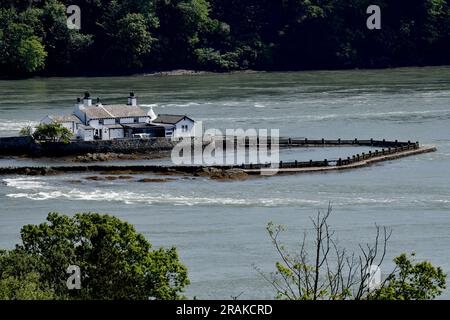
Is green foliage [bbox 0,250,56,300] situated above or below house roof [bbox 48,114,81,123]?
below

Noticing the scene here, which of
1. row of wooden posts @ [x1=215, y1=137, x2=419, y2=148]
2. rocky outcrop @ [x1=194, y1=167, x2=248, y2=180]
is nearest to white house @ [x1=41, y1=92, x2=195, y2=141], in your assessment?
row of wooden posts @ [x1=215, y1=137, x2=419, y2=148]

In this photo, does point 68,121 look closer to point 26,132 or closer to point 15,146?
point 26,132

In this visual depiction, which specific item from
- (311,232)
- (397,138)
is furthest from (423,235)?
(397,138)

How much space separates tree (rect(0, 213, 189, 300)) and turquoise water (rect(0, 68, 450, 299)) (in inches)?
210

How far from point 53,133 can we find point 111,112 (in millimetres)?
5382

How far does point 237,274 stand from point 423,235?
425 inches

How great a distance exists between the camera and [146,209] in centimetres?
5809

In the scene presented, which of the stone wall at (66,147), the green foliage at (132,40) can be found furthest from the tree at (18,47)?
the stone wall at (66,147)

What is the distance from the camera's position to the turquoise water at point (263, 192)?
47156 millimetres

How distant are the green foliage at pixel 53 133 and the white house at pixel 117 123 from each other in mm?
Result: 963

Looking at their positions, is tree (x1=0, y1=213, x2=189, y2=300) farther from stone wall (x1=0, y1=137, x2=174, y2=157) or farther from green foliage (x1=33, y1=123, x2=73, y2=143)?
green foliage (x1=33, y1=123, x2=73, y2=143)

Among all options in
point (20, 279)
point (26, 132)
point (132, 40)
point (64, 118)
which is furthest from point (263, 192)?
point (132, 40)

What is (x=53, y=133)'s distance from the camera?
79.6 metres

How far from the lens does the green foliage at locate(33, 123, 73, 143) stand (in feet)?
260
